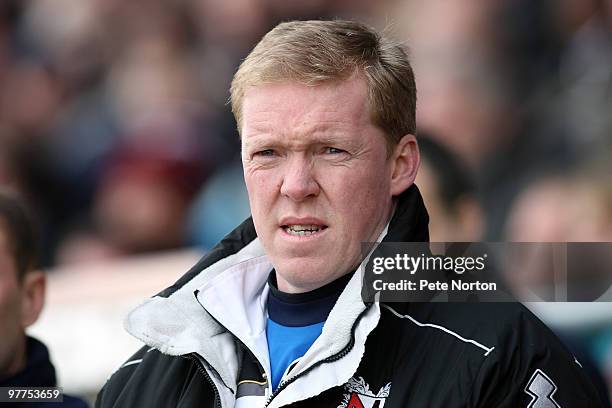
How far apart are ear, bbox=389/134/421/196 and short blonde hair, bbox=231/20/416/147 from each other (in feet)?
0.06

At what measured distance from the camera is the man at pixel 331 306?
1.83 meters

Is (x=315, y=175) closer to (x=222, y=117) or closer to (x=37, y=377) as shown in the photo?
(x=37, y=377)

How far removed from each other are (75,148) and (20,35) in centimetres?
73

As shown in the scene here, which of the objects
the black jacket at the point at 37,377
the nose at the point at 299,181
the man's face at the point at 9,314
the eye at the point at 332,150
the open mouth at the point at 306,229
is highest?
the eye at the point at 332,150

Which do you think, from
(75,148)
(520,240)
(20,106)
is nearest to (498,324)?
(520,240)

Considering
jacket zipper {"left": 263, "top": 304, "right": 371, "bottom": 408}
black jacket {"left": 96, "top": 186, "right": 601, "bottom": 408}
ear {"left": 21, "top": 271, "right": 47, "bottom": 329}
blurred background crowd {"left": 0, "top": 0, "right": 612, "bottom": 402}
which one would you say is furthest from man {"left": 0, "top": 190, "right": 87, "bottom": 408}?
blurred background crowd {"left": 0, "top": 0, "right": 612, "bottom": 402}

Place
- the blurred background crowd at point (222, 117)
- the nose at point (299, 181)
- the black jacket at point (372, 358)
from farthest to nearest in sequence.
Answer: the blurred background crowd at point (222, 117) < the nose at point (299, 181) < the black jacket at point (372, 358)

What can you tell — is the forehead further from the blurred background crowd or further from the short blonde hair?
the blurred background crowd

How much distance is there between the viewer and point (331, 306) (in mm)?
2020

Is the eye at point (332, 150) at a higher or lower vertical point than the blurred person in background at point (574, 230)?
higher

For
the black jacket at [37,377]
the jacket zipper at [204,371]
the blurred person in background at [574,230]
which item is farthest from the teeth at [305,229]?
the black jacket at [37,377]

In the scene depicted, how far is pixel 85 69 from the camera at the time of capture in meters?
5.00

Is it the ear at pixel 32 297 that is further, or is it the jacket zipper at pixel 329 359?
the ear at pixel 32 297

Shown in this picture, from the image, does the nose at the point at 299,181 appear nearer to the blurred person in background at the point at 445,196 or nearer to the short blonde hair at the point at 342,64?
the short blonde hair at the point at 342,64
